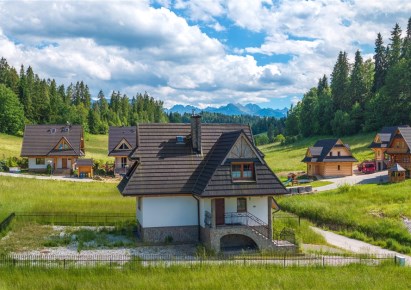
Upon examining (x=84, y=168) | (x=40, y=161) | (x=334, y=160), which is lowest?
(x=84, y=168)

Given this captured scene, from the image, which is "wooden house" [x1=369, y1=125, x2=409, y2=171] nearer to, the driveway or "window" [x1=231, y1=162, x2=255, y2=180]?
the driveway

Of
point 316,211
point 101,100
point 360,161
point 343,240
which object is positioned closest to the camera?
point 343,240

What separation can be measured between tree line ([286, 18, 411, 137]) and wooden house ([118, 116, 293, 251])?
70589 millimetres

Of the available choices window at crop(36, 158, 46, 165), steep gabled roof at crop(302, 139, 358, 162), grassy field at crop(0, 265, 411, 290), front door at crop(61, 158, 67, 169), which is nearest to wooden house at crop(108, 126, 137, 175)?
front door at crop(61, 158, 67, 169)

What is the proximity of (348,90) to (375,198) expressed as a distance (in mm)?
67381

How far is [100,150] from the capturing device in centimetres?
10212

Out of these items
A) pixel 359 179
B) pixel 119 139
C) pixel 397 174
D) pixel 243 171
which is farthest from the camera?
pixel 119 139

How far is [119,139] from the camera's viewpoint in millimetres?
67000

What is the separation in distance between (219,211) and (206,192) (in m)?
2.16

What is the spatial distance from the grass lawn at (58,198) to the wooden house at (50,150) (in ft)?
46.9

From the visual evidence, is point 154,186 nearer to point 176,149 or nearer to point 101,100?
point 176,149

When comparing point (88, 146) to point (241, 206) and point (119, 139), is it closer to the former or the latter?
point (119, 139)

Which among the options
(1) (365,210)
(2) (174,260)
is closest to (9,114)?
(1) (365,210)

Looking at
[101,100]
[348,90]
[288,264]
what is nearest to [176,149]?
[288,264]
